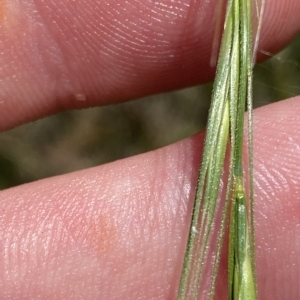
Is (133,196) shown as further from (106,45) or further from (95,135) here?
(95,135)

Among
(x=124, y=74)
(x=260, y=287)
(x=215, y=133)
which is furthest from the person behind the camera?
(x=124, y=74)

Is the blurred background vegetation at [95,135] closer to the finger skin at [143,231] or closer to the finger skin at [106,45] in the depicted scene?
the finger skin at [106,45]

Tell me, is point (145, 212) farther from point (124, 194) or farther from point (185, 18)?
point (185, 18)

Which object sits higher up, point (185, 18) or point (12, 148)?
point (12, 148)

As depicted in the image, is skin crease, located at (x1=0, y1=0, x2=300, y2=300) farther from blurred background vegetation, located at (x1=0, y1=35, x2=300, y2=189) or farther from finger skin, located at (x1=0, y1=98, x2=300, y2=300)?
blurred background vegetation, located at (x1=0, y1=35, x2=300, y2=189)

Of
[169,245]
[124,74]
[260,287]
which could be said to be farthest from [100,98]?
[260,287]

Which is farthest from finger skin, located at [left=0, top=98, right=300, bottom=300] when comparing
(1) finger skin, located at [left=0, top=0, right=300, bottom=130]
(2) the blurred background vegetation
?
(2) the blurred background vegetation

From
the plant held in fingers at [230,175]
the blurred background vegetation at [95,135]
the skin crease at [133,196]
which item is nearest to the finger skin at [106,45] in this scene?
the skin crease at [133,196]

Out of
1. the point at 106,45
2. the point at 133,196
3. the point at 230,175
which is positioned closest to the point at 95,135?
the point at 106,45
